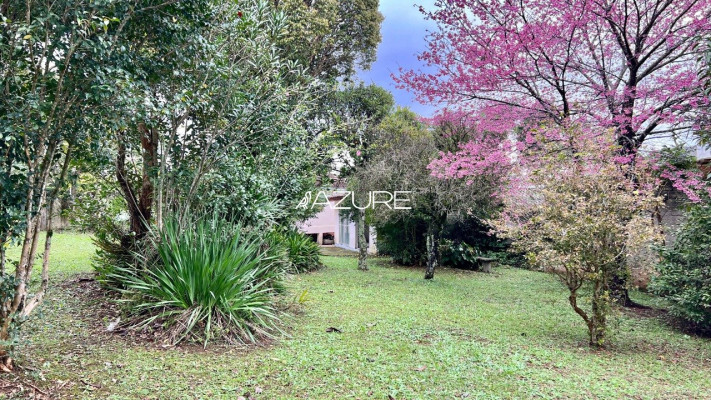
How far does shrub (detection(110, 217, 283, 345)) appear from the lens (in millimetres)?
4199

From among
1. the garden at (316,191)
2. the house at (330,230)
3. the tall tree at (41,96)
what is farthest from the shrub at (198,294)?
the house at (330,230)

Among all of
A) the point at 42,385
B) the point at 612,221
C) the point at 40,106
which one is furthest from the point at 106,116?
the point at 612,221

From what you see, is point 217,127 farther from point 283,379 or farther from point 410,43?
point 410,43

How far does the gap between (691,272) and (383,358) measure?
4749mm

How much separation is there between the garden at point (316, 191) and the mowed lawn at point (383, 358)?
1.2 inches

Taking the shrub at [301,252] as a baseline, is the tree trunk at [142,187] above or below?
above

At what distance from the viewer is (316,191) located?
1006 cm

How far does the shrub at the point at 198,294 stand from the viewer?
13.8 ft

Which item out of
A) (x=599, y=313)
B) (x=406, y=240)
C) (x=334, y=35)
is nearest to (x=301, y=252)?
(x=406, y=240)

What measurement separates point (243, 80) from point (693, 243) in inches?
260

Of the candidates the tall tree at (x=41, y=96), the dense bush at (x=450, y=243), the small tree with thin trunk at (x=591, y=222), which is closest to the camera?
the tall tree at (x=41, y=96)

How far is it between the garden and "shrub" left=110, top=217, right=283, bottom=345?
0.03 metres

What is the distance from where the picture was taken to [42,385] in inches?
112

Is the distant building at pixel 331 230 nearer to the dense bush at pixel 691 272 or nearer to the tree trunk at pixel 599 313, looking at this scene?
the dense bush at pixel 691 272
